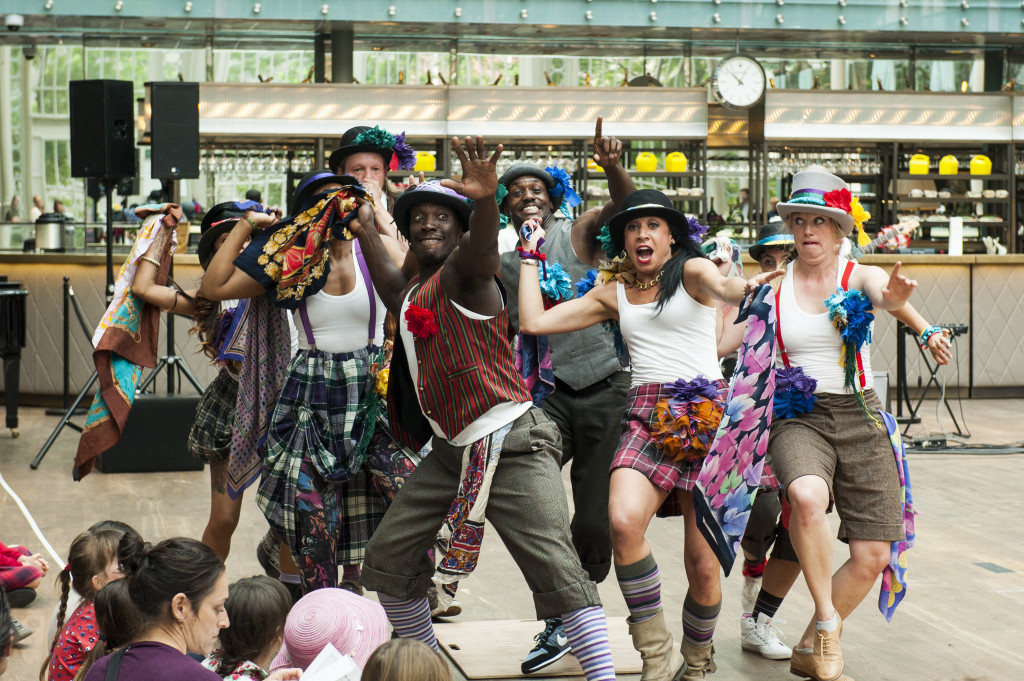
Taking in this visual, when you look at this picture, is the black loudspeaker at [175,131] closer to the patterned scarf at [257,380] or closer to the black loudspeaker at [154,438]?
the black loudspeaker at [154,438]

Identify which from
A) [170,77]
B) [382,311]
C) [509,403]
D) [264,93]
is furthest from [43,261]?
[509,403]

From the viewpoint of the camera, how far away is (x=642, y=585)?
11.4ft

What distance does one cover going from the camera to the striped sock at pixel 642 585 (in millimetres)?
3477

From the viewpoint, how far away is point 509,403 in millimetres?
3344

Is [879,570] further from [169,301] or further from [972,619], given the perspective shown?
[169,301]

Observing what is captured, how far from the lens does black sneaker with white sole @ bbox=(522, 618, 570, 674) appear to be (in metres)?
3.79

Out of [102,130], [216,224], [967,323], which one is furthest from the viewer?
[967,323]

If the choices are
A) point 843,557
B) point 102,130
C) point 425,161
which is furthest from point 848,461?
point 425,161

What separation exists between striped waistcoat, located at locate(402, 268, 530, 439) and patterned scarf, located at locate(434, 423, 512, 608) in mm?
91

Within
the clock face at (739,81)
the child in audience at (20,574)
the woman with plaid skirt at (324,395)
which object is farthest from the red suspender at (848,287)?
the clock face at (739,81)

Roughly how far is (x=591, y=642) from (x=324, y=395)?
1256 mm

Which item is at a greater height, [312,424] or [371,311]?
[371,311]

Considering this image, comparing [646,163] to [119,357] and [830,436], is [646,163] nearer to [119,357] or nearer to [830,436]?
[119,357]

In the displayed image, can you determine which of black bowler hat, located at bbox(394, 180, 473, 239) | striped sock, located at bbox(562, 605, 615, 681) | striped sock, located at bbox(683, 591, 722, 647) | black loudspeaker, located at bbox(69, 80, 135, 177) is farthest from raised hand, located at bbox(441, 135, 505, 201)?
black loudspeaker, located at bbox(69, 80, 135, 177)
